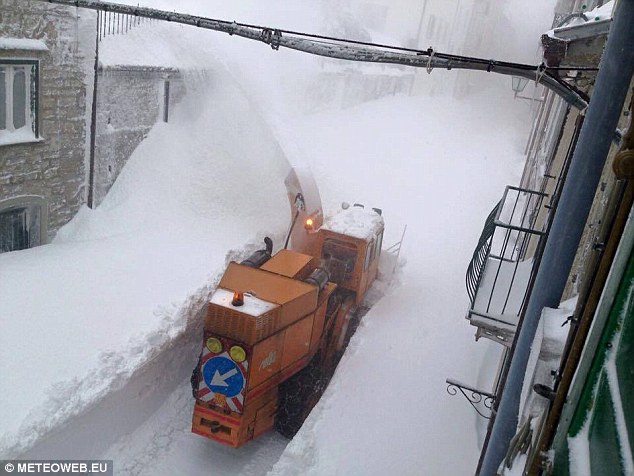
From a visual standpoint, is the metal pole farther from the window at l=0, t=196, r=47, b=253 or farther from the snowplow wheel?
the snowplow wheel

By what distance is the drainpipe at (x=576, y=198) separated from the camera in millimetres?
2348

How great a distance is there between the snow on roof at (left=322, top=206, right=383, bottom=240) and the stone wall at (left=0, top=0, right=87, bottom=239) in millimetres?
5217

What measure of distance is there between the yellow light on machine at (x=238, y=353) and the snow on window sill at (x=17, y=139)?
565cm

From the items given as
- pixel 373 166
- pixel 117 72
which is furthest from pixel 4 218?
pixel 373 166

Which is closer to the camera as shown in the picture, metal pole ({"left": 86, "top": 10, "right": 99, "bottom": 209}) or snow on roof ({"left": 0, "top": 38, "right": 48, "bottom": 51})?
snow on roof ({"left": 0, "top": 38, "right": 48, "bottom": 51})

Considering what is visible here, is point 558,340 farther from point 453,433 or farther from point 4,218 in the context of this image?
point 4,218

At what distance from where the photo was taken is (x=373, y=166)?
21422mm

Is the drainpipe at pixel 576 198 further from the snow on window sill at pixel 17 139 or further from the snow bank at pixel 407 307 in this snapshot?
the snow on window sill at pixel 17 139

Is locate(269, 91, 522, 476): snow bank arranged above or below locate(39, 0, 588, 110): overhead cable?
below

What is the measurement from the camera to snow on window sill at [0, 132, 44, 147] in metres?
9.20

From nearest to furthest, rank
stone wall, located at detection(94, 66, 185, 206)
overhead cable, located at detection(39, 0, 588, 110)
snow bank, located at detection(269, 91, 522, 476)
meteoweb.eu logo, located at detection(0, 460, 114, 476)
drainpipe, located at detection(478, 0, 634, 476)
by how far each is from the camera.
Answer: drainpipe, located at detection(478, 0, 634, 476), overhead cable, located at detection(39, 0, 588, 110), meteoweb.eu logo, located at detection(0, 460, 114, 476), snow bank, located at detection(269, 91, 522, 476), stone wall, located at detection(94, 66, 185, 206)

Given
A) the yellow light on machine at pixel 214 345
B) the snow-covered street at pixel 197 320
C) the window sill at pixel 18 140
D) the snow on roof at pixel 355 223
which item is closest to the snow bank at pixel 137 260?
the snow-covered street at pixel 197 320

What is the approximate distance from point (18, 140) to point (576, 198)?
934cm

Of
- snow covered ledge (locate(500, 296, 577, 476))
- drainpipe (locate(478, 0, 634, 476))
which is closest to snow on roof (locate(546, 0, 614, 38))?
drainpipe (locate(478, 0, 634, 476))
